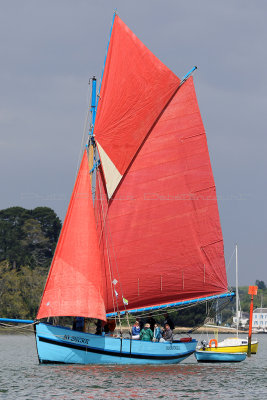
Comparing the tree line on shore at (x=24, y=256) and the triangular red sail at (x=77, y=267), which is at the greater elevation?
the tree line on shore at (x=24, y=256)

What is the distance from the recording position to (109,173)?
46.9 meters

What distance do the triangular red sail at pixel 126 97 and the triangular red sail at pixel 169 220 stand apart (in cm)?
77

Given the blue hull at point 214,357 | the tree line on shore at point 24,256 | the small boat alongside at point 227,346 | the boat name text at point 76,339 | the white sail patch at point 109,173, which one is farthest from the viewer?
the tree line on shore at point 24,256

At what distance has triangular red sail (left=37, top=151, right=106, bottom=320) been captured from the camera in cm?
4159

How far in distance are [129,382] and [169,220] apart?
1419cm

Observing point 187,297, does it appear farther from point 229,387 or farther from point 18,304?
point 18,304

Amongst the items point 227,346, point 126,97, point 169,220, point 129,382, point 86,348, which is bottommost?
point 129,382

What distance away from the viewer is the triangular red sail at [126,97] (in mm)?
47156

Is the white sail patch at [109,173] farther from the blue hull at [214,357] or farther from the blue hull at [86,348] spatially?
the blue hull at [214,357]

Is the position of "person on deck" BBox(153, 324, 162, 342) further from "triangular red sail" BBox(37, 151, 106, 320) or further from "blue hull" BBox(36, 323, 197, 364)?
"triangular red sail" BBox(37, 151, 106, 320)

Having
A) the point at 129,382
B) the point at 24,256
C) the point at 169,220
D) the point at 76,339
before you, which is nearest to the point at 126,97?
the point at 169,220

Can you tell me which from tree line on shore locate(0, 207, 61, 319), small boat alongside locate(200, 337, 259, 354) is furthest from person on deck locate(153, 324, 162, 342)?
tree line on shore locate(0, 207, 61, 319)

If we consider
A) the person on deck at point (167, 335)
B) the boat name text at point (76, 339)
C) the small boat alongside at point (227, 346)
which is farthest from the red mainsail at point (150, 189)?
the small boat alongside at point (227, 346)

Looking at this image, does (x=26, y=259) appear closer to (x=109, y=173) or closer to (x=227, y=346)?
(x=227, y=346)
